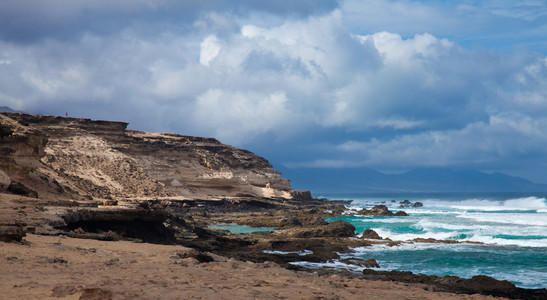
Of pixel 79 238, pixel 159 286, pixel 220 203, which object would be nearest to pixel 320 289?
pixel 159 286

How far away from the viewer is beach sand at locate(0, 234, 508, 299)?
19.9 ft

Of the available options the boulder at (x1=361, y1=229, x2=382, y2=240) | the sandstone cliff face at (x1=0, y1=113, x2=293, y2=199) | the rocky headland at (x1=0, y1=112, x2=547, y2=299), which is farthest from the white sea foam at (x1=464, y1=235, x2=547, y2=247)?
the sandstone cliff face at (x1=0, y1=113, x2=293, y2=199)

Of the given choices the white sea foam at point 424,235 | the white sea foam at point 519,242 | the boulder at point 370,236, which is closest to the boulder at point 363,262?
the boulder at point 370,236

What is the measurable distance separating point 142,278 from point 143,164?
52.9m

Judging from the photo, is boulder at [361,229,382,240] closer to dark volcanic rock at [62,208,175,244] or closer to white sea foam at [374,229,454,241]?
white sea foam at [374,229,454,241]

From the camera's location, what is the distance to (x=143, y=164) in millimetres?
58438

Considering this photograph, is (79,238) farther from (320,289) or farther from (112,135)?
(112,135)

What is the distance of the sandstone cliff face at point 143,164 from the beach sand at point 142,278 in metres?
32.9

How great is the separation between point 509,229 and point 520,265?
15460 mm

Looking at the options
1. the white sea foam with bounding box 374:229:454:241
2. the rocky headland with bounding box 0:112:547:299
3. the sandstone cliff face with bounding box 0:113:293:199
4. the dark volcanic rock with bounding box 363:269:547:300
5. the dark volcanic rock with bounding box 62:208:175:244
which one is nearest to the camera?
the rocky headland with bounding box 0:112:547:299

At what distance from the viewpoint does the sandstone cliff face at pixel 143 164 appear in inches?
1949

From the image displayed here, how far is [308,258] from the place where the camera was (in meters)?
17.2

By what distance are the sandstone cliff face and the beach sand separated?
3289cm

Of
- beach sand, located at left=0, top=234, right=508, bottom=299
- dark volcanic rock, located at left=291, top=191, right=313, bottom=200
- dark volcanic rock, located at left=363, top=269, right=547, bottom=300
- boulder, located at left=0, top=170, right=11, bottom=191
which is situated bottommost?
dark volcanic rock, located at left=363, top=269, right=547, bottom=300
